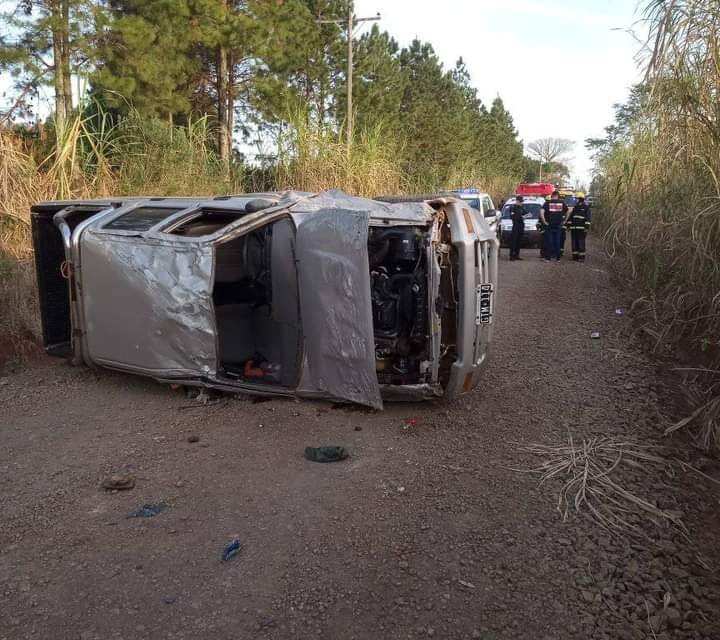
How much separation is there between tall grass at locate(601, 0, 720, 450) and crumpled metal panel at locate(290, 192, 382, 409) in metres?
2.45

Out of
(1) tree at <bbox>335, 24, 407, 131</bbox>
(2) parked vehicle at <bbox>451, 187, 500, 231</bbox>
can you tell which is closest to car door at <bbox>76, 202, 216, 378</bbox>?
(2) parked vehicle at <bbox>451, 187, 500, 231</bbox>

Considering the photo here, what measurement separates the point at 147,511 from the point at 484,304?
2831 millimetres

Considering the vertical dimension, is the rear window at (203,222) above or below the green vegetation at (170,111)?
below

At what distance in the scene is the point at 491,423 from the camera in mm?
5023

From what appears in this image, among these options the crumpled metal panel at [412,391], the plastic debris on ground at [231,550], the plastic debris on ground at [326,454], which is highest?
the crumpled metal panel at [412,391]

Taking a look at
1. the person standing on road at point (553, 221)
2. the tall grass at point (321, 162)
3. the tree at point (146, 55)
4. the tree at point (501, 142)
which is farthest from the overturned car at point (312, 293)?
the tree at point (501, 142)

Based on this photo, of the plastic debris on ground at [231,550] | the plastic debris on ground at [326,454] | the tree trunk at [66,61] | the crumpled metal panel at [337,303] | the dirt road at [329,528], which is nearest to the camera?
the dirt road at [329,528]

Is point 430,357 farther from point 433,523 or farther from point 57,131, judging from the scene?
point 57,131

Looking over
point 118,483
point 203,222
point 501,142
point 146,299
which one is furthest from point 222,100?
point 501,142

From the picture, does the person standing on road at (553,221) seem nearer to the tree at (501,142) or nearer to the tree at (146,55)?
the tree at (146,55)

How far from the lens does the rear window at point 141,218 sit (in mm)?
5488

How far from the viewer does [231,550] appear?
3.22 metres

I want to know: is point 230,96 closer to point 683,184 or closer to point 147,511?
point 683,184

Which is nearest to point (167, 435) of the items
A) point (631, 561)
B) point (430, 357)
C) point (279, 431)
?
point (279, 431)
